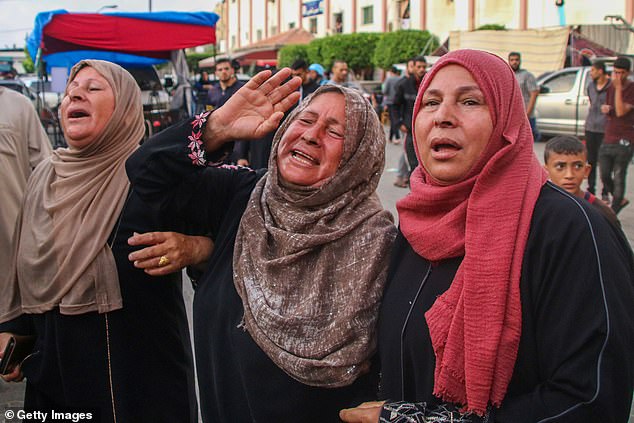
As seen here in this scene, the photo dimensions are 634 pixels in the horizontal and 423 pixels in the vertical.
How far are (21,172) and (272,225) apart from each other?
7.32ft

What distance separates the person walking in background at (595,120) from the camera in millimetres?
7523

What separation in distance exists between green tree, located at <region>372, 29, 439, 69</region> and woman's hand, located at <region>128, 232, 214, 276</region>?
80.3ft

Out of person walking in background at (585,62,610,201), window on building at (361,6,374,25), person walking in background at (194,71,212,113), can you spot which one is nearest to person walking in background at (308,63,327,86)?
person walking in background at (585,62,610,201)

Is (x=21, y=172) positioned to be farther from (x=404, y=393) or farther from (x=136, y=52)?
(x=136, y=52)

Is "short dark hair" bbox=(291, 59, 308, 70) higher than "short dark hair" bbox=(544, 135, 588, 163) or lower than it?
higher

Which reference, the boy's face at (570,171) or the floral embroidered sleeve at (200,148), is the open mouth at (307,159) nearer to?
the floral embroidered sleeve at (200,148)

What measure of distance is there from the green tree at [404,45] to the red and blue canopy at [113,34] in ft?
48.7

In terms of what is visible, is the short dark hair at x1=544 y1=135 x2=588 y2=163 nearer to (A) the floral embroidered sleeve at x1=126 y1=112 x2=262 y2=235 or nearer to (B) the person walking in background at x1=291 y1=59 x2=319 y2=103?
(A) the floral embroidered sleeve at x1=126 y1=112 x2=262 y2=235

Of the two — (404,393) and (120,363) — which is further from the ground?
(404,393)

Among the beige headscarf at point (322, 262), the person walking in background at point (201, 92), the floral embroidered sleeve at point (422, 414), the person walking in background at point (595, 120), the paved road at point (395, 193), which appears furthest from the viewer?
the person walking in background at point (201, 92)

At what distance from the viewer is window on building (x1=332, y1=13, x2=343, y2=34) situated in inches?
1494

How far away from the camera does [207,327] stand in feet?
6.92

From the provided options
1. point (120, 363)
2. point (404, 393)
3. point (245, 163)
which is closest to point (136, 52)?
point (245, 163)

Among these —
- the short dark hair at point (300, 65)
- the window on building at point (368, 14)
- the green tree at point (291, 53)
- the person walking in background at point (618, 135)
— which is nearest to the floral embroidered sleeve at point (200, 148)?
the short dark hair at point (300, 65)
